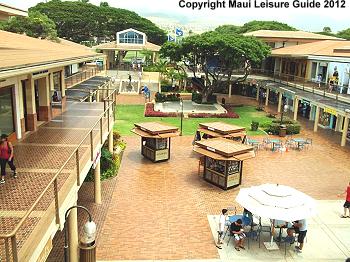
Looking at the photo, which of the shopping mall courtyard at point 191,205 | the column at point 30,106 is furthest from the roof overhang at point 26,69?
the shopping mall courtyard at point 191,205

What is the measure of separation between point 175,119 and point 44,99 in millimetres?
17462

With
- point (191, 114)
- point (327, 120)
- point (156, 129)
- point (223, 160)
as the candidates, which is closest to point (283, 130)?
point (327, 120)

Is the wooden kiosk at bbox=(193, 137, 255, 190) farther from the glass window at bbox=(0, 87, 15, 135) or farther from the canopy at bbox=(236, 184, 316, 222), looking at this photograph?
the glass window at bbox=(0, 87, 15, 135)

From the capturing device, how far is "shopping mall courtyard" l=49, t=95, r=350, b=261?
11969 millimetres

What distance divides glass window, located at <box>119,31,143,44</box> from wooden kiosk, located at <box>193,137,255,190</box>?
46759 mm

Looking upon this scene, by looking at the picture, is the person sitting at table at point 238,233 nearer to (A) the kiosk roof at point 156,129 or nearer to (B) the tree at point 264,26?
(A) the kiosk roof at point 156,129

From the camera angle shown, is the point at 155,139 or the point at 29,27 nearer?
the point at 155,139

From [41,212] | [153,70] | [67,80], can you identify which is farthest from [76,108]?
[153,70]

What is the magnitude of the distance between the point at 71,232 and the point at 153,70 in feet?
164

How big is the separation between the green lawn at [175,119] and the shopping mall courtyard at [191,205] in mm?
5187

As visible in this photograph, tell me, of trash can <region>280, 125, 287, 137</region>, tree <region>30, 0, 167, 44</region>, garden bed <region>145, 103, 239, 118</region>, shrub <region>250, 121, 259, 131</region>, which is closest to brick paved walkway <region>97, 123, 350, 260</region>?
trash can <region>280, 125, 287, 137</region>

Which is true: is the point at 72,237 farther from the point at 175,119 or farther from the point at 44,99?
the point at 175,119

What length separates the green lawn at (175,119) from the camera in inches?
1151

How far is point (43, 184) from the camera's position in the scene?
9.33 m
